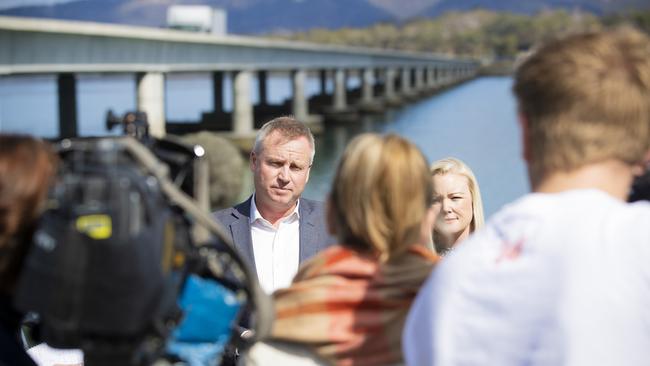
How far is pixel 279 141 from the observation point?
4.73 metres

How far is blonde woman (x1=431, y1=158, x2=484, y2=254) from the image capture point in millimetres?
4828

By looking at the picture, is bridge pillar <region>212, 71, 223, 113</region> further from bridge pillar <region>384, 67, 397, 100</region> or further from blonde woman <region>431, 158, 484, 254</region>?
blonde woman <region>431, 158, 484, 254</region>

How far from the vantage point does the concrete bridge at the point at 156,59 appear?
25062 mm

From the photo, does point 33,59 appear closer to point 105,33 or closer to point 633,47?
point 105,33

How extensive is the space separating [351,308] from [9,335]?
98 centimetres

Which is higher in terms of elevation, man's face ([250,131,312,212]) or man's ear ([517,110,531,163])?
man's ear ([517,110,531,163])

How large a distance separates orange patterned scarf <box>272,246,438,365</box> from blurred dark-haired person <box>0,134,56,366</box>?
0.76 meters

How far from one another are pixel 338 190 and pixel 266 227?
220cm

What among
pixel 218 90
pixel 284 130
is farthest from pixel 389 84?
pixel 284 130

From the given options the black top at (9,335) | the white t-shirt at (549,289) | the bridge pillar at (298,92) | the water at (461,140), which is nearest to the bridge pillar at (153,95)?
the water at (461,140)

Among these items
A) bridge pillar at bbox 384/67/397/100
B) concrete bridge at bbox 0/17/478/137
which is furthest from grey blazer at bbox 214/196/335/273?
bridge pillar at bbox 384/67/397/100

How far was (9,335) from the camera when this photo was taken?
103 inches

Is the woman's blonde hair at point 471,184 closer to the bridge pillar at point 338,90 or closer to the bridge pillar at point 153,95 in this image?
the bridge pillar at point 153,95

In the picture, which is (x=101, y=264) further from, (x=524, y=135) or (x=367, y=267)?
→ (x=524, y=135)
